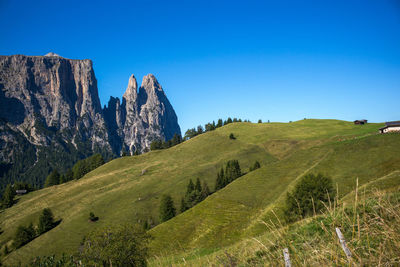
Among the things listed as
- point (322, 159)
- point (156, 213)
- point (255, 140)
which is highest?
point (255, 140)

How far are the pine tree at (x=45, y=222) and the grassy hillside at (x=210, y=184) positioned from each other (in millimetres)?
3731

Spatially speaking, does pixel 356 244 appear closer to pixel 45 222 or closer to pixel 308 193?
pixel 308 193

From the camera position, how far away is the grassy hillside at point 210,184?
144 feet

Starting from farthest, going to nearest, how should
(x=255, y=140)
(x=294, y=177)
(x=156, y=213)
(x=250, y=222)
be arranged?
1. (x=255, y=140)
2. (x=156, y=213)
3. (x=294, y=177)
4. (x=250, y=222)

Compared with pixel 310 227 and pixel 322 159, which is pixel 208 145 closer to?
pixel 322 159

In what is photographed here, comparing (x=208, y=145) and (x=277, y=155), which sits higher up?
(x=208, y=145)

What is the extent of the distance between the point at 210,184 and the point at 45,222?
59.1m

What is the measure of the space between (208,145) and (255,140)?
27424 mm

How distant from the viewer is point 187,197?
261 feet

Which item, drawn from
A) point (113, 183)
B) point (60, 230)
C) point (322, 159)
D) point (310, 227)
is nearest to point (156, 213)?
point (60, 230)

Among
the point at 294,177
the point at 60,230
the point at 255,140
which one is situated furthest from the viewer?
the point at 255,140

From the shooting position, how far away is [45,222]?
77.4m

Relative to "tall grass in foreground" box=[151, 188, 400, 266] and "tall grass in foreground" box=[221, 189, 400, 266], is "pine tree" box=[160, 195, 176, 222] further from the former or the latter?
"tall grass in foreground" box=[221, 189, 400, 266]

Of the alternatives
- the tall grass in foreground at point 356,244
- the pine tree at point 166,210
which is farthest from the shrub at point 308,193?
the pine tree at point 166,210
